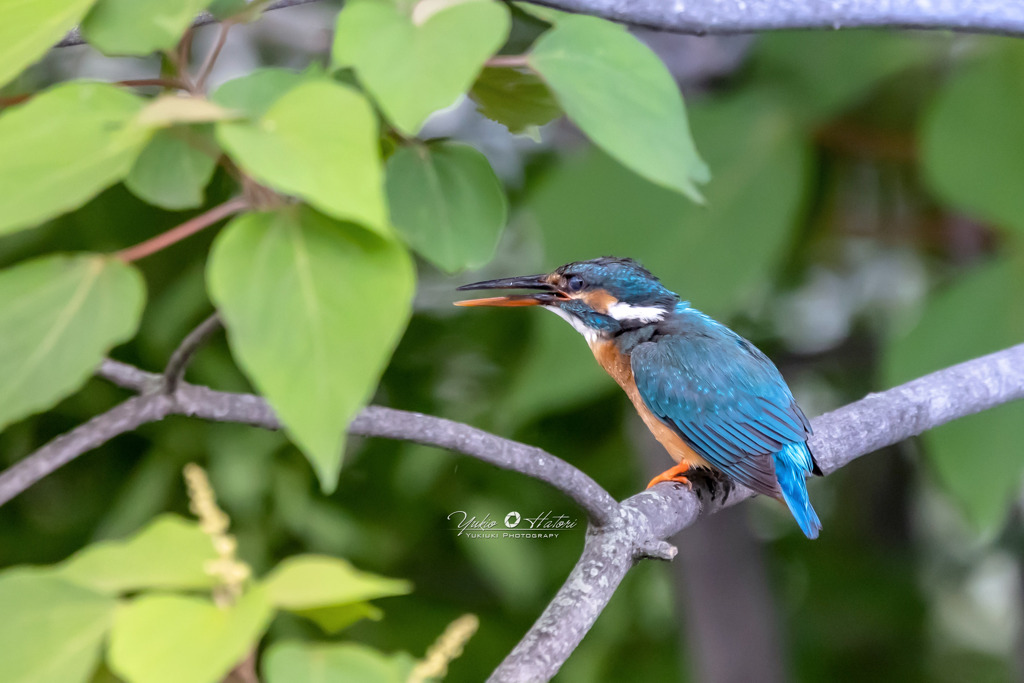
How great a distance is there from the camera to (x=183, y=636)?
414mm

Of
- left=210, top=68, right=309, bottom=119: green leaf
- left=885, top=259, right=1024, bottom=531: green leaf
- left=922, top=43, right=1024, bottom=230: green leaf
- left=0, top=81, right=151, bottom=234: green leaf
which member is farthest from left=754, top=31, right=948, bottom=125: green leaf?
left=0, top=81, right=151, bottom=234: green leaf

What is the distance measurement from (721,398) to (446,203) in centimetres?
68

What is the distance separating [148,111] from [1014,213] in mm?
1409

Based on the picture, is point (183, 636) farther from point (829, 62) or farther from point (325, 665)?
point (829, 62)

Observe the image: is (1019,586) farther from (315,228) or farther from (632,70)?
(315,228)

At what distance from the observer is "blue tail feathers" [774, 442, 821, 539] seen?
1119 millimetres

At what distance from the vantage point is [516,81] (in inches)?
27.6

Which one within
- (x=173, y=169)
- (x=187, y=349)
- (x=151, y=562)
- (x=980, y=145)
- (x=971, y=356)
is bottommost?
(x=971, y=356)

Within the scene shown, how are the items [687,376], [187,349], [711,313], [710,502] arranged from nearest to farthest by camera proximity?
[187,349] → [710,502] → [687,376] → [711,313]

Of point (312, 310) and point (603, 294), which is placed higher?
point (312, 310)

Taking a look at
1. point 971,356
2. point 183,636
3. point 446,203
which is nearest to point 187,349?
point 446,203

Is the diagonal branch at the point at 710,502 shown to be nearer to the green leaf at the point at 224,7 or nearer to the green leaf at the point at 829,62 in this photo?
the green leaf at the point at 224,7

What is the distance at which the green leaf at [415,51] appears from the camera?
0.49m

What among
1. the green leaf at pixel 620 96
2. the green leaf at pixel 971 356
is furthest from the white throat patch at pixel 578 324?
the green leaf at pixel 620 96
